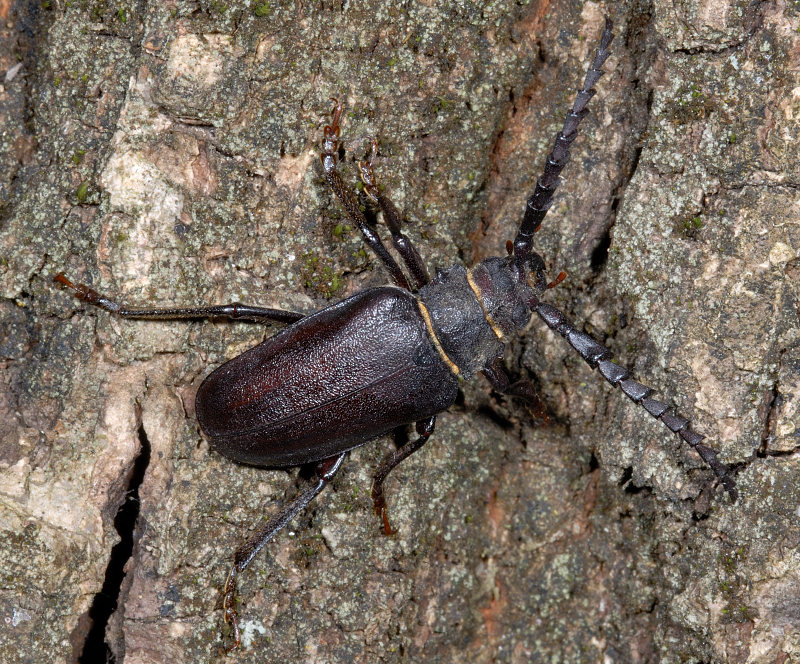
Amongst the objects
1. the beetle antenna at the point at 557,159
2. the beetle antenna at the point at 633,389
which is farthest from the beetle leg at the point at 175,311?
the beetle antenna at the point at 633,389

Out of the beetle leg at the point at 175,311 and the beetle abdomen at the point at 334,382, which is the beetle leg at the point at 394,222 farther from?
the beetle leg at the point at 175,311

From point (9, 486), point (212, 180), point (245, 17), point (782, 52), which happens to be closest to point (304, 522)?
point (9, 486)

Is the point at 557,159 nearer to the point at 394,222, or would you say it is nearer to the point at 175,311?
the point at 394,222

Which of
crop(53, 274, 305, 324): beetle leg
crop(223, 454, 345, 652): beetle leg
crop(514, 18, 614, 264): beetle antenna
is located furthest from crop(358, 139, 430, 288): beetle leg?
crop(223, 454, 345, 652): beetle leg

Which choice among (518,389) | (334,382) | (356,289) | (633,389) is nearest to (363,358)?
(334,382)

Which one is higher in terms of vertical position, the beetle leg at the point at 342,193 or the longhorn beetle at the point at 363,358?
the beetle leg at the point at 342,193

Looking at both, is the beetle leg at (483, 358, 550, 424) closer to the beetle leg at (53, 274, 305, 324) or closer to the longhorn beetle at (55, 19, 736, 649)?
the longhorn beetle at (55, 19, 736, 649)

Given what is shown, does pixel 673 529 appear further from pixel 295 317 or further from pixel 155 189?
pixel 155 189
